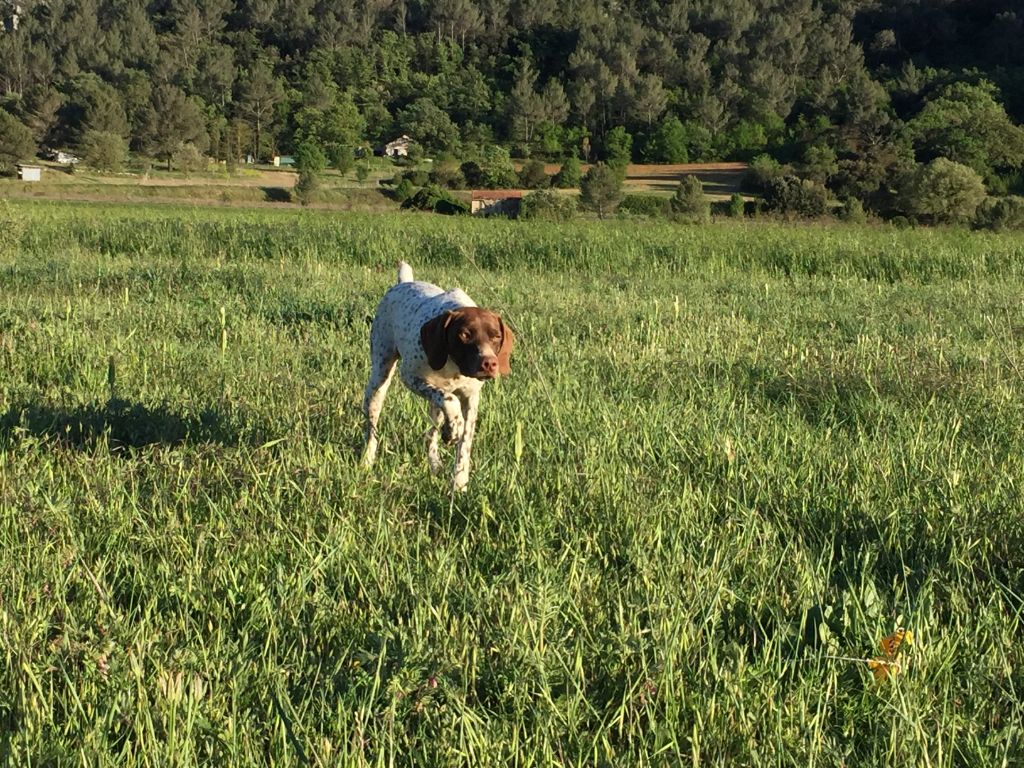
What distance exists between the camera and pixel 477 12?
157 m

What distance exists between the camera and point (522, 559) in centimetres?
299

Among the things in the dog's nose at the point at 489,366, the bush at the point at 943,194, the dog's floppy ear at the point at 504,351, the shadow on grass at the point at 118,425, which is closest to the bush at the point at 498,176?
the bush at the point at 943,194

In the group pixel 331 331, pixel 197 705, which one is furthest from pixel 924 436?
pixel 331 331

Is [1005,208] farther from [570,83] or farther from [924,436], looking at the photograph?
[570,83]

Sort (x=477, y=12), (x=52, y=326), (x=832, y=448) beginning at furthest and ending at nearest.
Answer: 1. (x=477, y=12)
2. (x=52, y=326)
3. (x=832, y=448)

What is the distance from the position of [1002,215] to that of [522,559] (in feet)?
121

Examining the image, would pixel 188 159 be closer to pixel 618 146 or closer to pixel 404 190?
pixel 404 190

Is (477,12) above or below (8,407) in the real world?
above

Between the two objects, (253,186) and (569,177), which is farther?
(569,177)

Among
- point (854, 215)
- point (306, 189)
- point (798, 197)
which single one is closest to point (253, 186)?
point (306, 189)

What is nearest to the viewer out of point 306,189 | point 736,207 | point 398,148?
point 736,207

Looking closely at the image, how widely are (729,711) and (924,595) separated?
2.70 ft

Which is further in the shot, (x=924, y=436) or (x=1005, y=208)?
(x=1005, y=208)

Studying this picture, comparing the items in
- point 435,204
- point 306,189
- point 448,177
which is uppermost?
point 448,177
